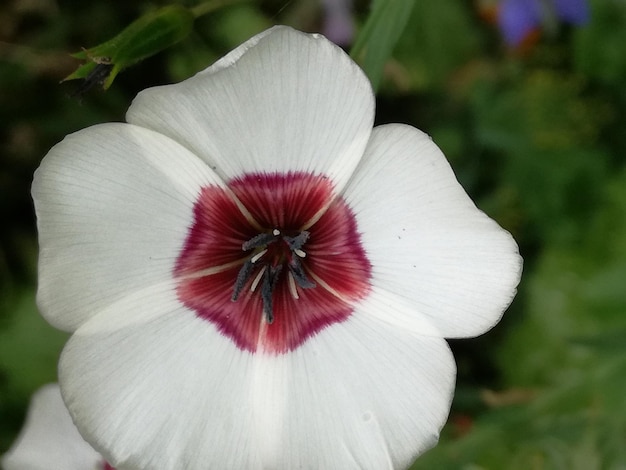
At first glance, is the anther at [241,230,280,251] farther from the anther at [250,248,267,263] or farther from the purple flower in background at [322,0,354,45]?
the purple flower in background at [322,0,354,45]

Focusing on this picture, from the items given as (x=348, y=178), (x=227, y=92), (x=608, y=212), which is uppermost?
(x=227, y=92)

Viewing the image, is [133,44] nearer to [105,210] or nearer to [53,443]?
[105,210]

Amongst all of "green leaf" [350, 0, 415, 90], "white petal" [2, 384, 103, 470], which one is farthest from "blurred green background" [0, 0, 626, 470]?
"green leaf" [350, 0, 415, 90]

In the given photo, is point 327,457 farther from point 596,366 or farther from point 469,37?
point 469,37

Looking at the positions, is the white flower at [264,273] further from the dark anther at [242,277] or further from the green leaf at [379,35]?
the green leaf at [379,35]

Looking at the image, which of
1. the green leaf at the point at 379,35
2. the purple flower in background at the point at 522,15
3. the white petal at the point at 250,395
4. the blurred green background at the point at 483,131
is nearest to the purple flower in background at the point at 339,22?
the blurred green background at the point at 483,131

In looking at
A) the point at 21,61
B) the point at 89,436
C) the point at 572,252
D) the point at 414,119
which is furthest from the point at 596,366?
the point at 21,61
